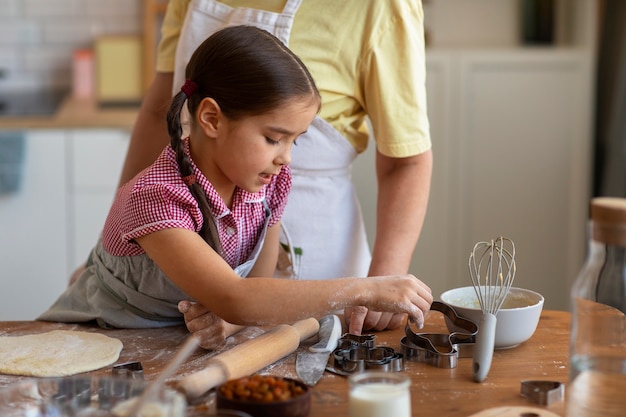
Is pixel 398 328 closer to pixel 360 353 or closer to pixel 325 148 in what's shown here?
pixel 360 353

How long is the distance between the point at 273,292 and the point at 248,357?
117 mm

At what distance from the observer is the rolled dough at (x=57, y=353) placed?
1169 millimetres

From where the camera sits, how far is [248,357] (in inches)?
44.1

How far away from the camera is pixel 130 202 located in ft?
4.21

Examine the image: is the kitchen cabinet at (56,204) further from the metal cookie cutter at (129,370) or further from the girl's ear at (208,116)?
the metal cookie cutter at (129,370)

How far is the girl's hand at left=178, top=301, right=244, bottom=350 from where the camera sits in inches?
49.3

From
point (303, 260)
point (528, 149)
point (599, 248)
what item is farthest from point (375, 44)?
point (528, 149)

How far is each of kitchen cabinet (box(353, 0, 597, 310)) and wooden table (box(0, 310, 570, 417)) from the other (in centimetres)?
175

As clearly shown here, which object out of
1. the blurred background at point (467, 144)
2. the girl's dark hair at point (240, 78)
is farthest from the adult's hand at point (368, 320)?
the blurred background at point (467, 144)

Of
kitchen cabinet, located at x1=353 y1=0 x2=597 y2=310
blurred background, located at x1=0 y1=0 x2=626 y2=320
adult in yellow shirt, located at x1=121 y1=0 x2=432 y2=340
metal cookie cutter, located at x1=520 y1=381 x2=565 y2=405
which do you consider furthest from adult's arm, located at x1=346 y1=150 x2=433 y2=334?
kitchen cabinet, located at x1=353 y1=0 x2=597 y2=310

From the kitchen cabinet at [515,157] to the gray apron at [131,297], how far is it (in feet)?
5.92

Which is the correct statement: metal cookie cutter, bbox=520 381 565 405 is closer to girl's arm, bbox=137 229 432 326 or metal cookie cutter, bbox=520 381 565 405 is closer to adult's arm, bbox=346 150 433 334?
girl's arm, bbox=137 229 432 326

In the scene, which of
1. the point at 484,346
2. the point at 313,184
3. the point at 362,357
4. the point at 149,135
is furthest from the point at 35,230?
the point at 484,346

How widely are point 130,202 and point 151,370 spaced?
0.26m
